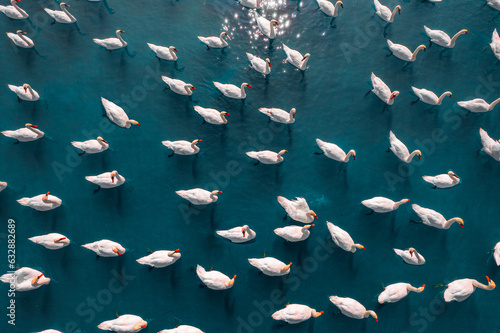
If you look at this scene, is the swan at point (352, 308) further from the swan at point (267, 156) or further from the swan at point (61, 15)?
the swan at point (61, 15)

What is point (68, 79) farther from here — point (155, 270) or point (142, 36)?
point (155, 270)

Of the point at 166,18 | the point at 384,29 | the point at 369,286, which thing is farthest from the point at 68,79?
the point at 369,286

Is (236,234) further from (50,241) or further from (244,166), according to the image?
(50,241)

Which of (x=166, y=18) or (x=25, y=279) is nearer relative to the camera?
(x=25, y=279)

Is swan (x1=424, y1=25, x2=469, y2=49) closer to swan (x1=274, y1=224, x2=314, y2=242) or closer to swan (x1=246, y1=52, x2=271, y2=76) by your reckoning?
swan (x1=246, y1=52, x2=271, y2=76)

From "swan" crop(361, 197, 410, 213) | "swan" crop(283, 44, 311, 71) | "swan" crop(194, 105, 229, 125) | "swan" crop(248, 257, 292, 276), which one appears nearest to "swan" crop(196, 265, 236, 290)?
"swan" crop(248, 257, 292, 276)

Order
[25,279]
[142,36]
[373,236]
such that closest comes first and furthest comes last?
[25,279] < [373,236] < [142,36]
